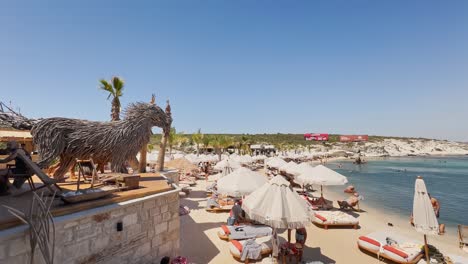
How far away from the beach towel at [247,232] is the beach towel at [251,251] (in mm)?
1217

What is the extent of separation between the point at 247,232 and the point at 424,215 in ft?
17.6

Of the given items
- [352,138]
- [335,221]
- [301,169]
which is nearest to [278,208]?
[335,221]

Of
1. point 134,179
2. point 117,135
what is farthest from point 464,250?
point 117,135

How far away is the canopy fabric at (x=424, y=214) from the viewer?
667 cm

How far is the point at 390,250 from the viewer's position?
23.8 ft

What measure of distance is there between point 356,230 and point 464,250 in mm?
3620

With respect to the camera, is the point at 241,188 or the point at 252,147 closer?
the point at 241,188

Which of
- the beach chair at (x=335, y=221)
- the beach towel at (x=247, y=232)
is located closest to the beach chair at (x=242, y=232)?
the beach towel at (x=247, y=232)

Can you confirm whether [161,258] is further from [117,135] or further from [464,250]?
[464,250]

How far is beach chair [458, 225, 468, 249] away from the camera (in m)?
9.16

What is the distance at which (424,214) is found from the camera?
6.78 metres

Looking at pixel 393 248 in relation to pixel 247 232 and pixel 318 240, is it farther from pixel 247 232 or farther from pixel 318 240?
pixel 247 232

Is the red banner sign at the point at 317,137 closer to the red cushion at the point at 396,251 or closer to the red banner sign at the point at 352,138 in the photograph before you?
the red banner sign at the point at 352,138

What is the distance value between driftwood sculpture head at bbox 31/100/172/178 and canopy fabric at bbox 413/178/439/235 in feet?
28.3
